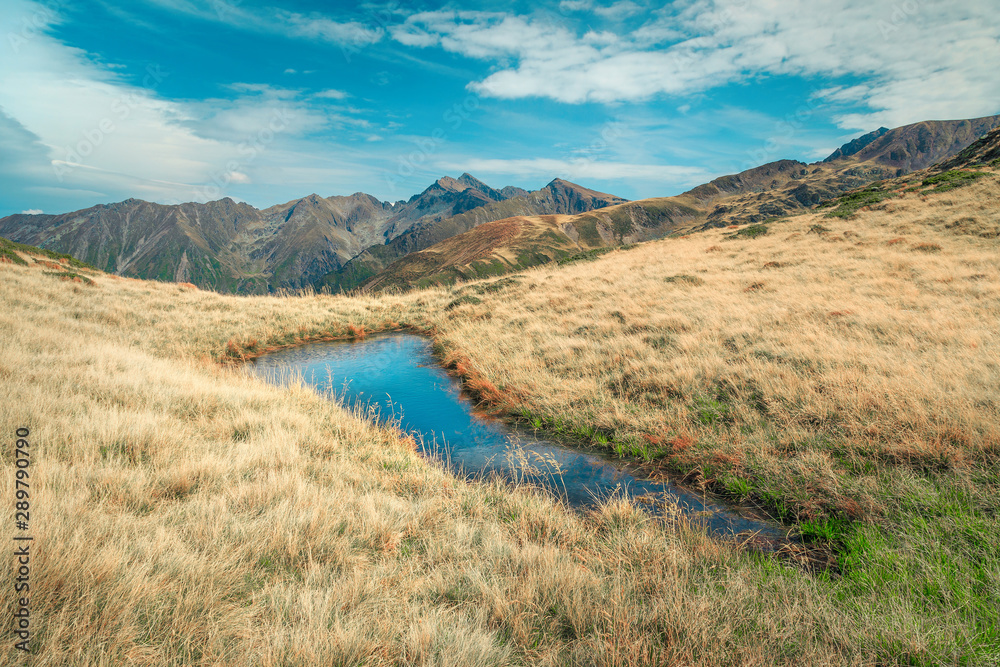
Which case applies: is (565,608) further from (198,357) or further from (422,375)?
(198,357)

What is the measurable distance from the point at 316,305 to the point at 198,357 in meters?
9.25

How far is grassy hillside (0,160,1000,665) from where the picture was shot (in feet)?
9.23

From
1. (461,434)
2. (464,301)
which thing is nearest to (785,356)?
(461,434)

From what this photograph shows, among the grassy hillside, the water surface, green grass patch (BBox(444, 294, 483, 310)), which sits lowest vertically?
the water surface

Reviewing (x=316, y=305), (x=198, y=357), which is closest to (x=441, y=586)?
(x=198, y=357)

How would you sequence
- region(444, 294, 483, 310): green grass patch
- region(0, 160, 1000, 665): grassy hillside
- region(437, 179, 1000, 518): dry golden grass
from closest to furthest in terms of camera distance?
1. region(0, 160, 1000, 665): grassy hillside
2. region(437, 179, 1000, 518): dry golden grass
3. region(444, 294, 483, 310): green grass patch

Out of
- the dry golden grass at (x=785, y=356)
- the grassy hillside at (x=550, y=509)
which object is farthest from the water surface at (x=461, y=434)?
the dry golden grass at (x=785, y=356)

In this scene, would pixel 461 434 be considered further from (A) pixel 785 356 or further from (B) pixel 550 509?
(A) pixel 785 356

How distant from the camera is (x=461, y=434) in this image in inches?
343

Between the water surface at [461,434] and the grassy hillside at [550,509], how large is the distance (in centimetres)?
60

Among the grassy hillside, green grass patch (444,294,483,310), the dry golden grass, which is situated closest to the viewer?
the grassy hillside

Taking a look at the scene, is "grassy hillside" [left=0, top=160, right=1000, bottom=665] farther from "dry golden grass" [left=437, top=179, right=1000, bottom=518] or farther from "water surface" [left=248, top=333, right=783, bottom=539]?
"water surface" [left=248, top=333, right=783, bottom=539]

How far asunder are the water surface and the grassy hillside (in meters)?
0.60

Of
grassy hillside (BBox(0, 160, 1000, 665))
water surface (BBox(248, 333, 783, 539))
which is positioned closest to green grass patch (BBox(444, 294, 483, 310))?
water surface (BBox(248, 333, 783, 539))
